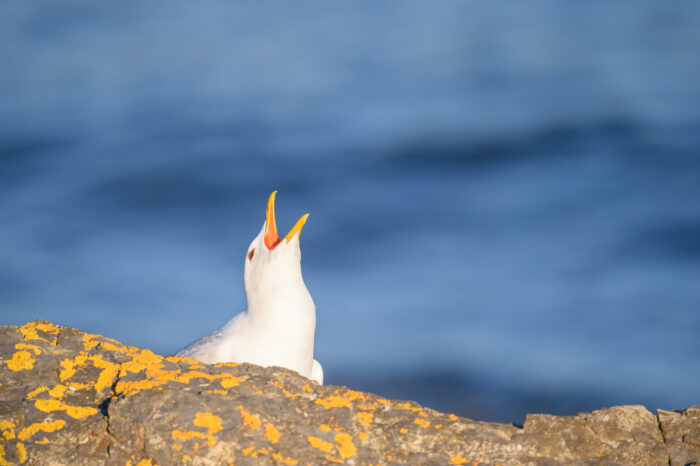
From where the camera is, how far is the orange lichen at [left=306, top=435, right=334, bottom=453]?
15.7ft

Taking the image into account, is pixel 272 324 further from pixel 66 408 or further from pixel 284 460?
pixel 284 460

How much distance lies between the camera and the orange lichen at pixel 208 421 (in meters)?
4.73

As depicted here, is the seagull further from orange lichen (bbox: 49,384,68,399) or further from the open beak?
orange lichen (bbox: 49,384,68,399)

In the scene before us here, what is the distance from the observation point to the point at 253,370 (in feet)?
19.2

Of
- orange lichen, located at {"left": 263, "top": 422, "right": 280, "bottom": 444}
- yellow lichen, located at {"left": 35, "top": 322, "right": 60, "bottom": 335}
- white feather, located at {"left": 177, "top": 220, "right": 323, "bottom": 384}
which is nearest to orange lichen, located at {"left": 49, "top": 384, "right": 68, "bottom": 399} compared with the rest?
yellow lichen, located at {"left": 35, "top": 322, "right": 60, "bottom": 335}

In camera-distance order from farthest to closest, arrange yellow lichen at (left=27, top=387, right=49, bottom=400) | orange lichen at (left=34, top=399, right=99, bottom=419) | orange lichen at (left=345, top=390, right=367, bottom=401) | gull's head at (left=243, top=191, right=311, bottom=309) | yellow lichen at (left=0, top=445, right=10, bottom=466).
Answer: gull's head at (left=243, top=191, right=311, bottom=309) → orange lichen at (left=345, top=390, right=367, bottom=401) → yellow lichen at (left=27, top=387, right=49, bottom=400) → orange lichen at (left=34, top=399, right=99, bottom=419) → yellow lichen at (left=0, top=445, right=10, bottom=466)

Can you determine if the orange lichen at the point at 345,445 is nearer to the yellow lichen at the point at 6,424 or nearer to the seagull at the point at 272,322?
the yellow lichen at the point at 6,424

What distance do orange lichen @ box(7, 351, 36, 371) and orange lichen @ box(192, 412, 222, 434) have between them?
1694 mm

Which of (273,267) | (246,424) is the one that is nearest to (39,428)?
(246,424)

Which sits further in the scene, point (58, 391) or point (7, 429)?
point (58, 391)

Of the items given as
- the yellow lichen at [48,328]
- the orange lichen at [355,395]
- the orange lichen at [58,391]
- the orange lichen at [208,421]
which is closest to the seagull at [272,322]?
the yellow lichen at [48,328]

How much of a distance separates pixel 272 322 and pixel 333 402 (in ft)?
13.5

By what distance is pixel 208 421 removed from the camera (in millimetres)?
4758

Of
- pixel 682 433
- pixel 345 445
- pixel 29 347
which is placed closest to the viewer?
pixel 345 445
